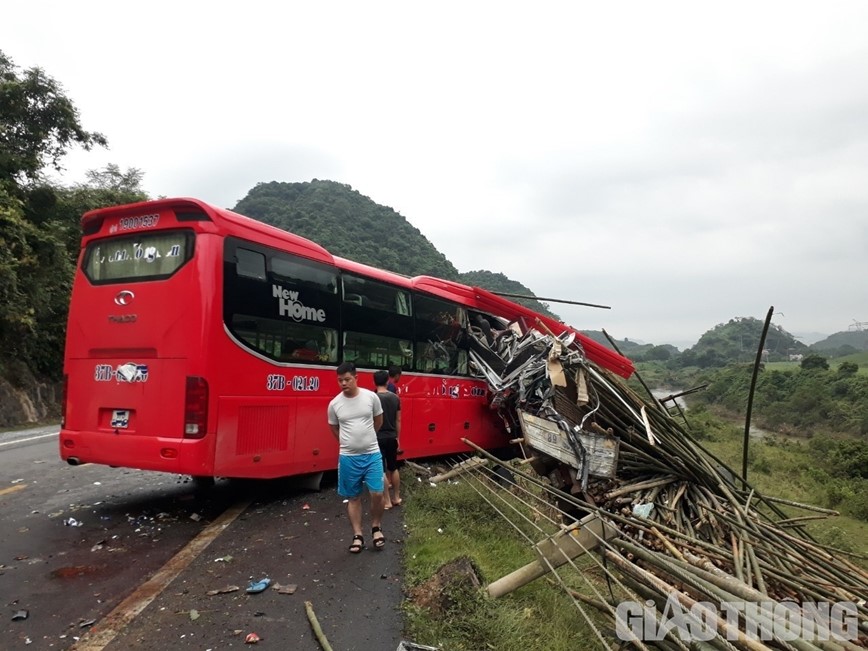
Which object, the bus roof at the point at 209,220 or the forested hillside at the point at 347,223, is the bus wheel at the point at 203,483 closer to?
the bus roof at the point at 209,220

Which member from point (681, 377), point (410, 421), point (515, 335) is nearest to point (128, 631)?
point (410, 421)

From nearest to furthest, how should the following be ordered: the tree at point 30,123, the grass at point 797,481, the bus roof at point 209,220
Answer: the bus roof at point 209,220 < the grass at point 797,481 < the tree at point 30,123

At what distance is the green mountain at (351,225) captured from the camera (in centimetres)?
5968

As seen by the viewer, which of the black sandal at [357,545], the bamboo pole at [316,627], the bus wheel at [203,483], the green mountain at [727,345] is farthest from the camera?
the green mountain at [727,345]

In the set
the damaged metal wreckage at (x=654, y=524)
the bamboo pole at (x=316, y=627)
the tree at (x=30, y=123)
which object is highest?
the tree at (x=30, y=123)

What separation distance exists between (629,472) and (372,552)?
376cm

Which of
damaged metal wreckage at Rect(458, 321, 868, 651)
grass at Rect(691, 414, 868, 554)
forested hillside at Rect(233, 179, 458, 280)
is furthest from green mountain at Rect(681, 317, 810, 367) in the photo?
damaged metal wreckage at Rect(458, 321, 868, 651)

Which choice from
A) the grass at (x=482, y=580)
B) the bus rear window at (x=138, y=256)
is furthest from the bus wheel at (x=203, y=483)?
the bus rear window at (x=138, y=256)

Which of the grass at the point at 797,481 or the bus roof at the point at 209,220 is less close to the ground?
the bus roof at the point at 209,220

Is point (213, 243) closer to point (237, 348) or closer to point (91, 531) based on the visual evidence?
point (237, 348)

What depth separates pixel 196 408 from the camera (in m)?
5.25

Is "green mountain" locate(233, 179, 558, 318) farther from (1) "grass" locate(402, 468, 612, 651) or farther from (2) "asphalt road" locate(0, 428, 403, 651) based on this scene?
(1) "grass" locate(402, 468, 612, 651)

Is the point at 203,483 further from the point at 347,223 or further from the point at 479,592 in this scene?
the point at 347,223

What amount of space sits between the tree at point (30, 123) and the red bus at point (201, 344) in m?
16.3
